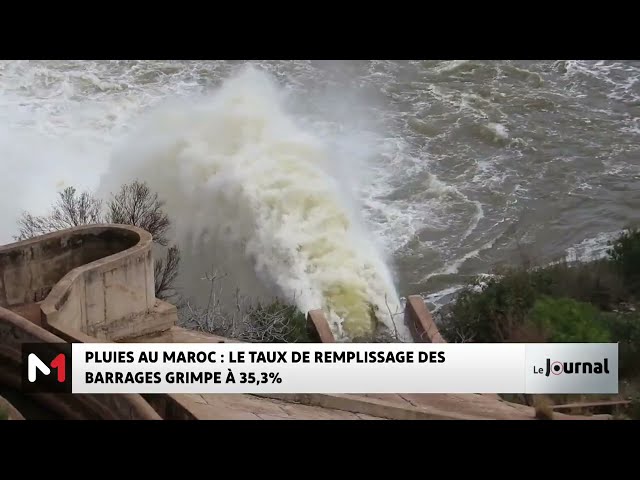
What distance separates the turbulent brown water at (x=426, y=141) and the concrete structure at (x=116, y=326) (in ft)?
37.1

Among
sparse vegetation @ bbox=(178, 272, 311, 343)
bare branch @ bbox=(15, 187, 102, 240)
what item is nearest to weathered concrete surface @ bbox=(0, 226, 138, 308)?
sparse vegetation @ bbox=(178, 272, 311, 343)

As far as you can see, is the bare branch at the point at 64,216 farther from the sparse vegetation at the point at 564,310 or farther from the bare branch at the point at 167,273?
the sparse vegetation at the point at 564,310

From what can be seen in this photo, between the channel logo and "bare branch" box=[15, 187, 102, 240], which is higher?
the channel logo

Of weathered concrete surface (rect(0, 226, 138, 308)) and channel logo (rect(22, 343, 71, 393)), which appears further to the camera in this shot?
weathered concrete surface (rect(0, 226, 138, 308))

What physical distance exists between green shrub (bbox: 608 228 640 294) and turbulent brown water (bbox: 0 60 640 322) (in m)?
4.39

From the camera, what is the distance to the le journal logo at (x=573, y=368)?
1099cm

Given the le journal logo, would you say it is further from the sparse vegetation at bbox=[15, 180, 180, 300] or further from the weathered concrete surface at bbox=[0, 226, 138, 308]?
the sparse vegetation at bbox=[15, 180, 180, 300]

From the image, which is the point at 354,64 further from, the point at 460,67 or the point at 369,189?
the point at 369,189

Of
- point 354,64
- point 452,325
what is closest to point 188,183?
point 354,64

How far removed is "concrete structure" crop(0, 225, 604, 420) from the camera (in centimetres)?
1098

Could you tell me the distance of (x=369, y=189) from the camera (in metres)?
31.0

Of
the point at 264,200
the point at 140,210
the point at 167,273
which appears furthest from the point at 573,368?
the point at 264,200

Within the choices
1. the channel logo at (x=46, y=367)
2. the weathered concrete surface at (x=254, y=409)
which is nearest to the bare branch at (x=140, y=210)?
the channel logo at (x=46, y=367)

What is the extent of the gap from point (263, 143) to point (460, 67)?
29.3 feet
